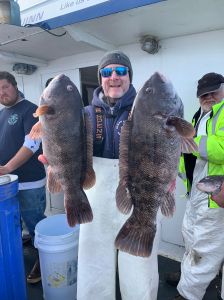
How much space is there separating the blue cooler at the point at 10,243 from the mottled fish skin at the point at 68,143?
1196 millimetres

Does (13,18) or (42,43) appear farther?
(42,43)

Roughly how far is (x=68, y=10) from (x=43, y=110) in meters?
2.48

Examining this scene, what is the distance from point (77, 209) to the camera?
2094 millimetres

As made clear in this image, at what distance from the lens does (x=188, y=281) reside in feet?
10.8

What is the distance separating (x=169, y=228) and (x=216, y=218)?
1599mm

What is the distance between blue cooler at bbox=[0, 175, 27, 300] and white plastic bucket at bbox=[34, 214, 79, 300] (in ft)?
0.98

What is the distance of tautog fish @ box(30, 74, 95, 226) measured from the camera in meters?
2.01

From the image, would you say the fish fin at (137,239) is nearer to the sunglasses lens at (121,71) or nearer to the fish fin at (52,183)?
the fish fin at (52,183)

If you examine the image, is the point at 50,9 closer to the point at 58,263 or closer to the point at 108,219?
the point at 108,219

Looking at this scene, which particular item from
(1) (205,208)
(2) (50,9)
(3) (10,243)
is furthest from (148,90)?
(2) (50,9)

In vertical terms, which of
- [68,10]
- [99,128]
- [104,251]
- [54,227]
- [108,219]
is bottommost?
[54,227]

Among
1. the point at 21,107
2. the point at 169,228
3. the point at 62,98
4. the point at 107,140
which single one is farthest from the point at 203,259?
the point at 21,107

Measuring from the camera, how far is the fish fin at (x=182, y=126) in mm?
1695

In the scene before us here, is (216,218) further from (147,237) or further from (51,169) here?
(51,169)
